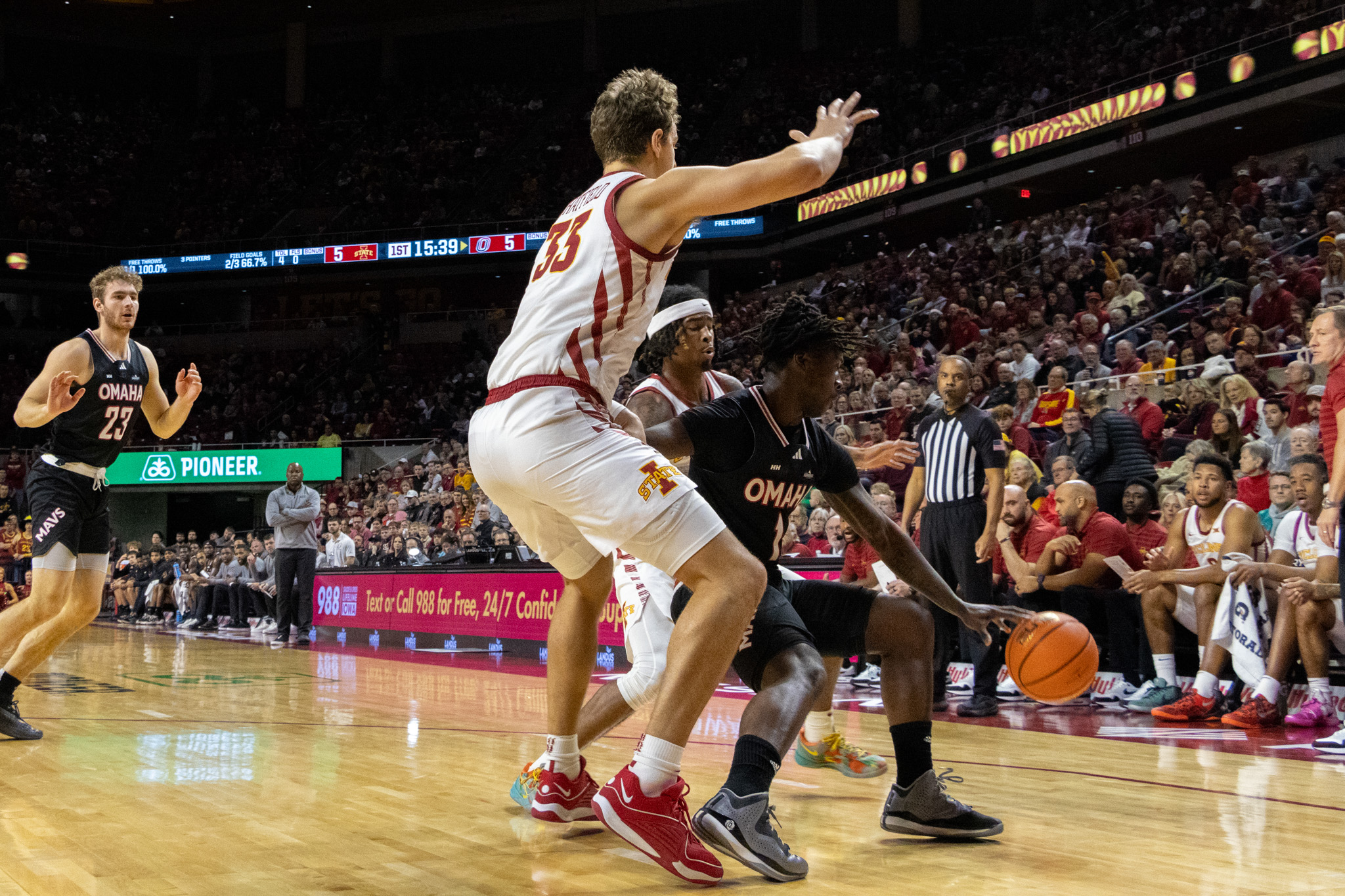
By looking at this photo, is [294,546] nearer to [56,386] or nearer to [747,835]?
[56,386]

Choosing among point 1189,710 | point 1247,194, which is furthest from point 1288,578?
point 1247,194

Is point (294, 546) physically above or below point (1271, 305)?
below

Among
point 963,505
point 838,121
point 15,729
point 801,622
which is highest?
point 838,121

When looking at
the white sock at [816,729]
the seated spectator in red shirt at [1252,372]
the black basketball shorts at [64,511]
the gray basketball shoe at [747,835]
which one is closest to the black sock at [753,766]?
the gray basketball shoe at [747,835]

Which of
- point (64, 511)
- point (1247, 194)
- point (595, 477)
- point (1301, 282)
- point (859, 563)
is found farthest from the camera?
point (1247, 194)

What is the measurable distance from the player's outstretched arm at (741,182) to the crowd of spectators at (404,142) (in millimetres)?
22217

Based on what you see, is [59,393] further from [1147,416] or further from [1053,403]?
[1053,403]

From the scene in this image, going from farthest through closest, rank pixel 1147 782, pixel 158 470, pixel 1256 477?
pixel 158 470 < pixel 1256 477 < pixel 1147 782

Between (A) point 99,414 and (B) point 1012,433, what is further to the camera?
(B) point 1012,433

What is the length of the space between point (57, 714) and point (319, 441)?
21.3 metres

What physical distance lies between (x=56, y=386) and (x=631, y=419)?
316cm

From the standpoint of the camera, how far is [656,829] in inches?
107

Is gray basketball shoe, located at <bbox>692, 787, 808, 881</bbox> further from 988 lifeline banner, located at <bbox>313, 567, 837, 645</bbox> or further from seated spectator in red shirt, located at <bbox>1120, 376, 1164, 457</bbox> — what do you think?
seated spectator in red shirt, located at <bbox>1120, 376, 1164, 457</bbox>

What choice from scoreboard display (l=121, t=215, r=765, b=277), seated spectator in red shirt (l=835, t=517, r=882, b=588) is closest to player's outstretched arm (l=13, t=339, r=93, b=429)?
seated spectator in red shirt (l=835, t=517, r=882, b=588)
